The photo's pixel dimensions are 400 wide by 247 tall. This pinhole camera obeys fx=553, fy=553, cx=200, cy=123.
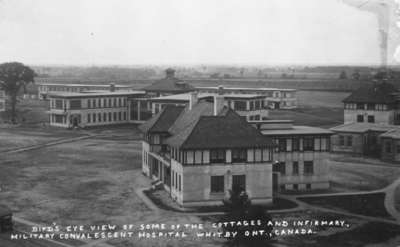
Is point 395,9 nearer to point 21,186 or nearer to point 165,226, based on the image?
point 165,226

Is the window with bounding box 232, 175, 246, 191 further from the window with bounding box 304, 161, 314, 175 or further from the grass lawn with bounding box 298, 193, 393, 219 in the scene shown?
the window with bounding box 304, 161, 314, 175

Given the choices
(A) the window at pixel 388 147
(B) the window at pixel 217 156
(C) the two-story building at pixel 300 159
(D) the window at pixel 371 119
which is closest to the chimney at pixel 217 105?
(B) the window at pixel 217 156

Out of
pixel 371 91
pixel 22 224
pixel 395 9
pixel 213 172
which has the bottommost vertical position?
Answer: pixel 22 224

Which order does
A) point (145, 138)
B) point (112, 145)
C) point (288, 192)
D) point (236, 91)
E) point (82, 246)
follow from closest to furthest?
point (82, 246) < point (288, 192) < point (145, 138) < point (112, 145) < point (236, 91)

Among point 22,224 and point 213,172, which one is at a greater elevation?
point 213,172

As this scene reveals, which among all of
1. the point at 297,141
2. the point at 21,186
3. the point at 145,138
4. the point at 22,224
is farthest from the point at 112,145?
the point at 22,224

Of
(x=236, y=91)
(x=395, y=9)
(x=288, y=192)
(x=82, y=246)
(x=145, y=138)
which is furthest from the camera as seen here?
(x=236, y=91)
